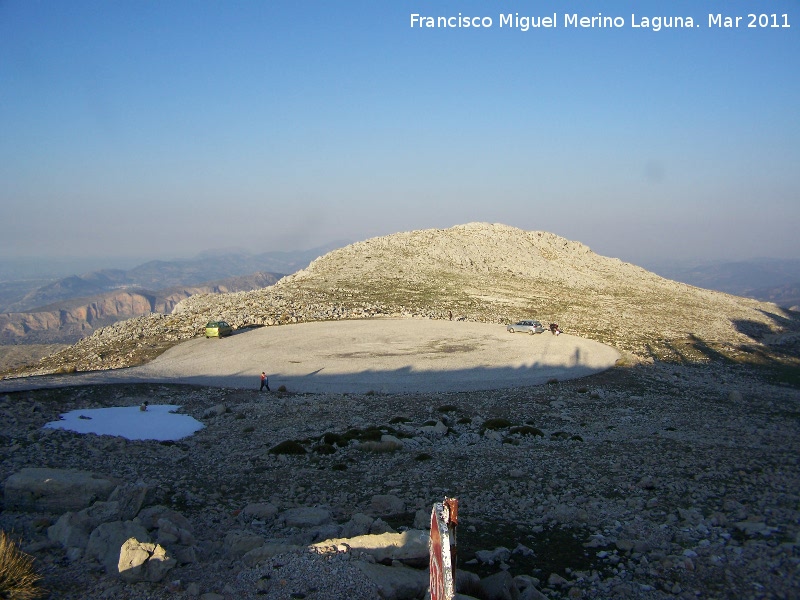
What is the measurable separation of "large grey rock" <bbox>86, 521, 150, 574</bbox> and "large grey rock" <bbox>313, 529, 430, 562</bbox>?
358 cm

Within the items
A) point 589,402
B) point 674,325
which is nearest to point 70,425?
point 589,402

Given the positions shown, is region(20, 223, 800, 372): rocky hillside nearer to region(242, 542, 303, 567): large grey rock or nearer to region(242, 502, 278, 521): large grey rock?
region(242, 502, 278, 521): large grey rock

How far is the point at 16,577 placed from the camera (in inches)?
363

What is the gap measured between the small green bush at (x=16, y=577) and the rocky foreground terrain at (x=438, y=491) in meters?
0.43

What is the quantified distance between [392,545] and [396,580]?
3.95 feet

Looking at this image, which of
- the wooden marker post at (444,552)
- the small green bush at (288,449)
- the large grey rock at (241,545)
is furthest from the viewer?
the small green bush at (288,449)

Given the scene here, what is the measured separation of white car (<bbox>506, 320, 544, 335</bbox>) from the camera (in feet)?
172

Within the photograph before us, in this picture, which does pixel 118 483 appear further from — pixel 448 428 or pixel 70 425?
pixel 448 428

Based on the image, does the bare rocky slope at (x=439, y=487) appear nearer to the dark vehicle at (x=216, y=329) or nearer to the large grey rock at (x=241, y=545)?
the large grey rock at (x=241, y=545)

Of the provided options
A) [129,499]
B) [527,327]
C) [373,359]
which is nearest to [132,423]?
[129,499]

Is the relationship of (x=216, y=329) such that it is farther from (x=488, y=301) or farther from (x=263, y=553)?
(x=263, y=553)

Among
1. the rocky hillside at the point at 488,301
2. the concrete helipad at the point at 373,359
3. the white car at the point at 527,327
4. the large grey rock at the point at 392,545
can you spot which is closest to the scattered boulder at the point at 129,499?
the large grey rock at the point at 392,545

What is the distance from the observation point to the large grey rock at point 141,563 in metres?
9.88

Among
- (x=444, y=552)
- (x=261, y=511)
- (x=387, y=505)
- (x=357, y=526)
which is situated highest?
(x=444, y=552)
